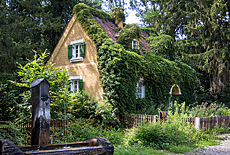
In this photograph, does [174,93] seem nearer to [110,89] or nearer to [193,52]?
[110,89]

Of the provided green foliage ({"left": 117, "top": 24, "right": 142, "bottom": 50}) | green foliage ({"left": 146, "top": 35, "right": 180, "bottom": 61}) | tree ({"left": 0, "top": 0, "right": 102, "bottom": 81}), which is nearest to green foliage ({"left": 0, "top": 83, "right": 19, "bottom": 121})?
green foliage ({"left": 117, "top": 24, "right": 142, "bottom": 50})

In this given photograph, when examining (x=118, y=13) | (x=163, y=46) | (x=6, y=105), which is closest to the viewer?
(x=6, y=105)

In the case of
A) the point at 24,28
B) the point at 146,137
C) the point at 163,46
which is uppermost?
the point at 24,28

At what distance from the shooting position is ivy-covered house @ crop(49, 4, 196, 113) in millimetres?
11859

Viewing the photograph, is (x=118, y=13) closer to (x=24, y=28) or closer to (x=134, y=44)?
(x=134, y=44)

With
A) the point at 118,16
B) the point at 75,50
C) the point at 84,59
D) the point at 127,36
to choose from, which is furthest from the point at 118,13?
the point at 84,59

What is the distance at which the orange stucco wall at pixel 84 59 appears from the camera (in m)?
13.2

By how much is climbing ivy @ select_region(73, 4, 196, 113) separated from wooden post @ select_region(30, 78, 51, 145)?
6.76m

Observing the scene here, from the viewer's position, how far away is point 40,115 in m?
4.74

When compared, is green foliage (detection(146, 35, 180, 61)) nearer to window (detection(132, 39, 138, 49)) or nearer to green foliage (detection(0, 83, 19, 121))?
window (detection(132, 39, 138, 49))

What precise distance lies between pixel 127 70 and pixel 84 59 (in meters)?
3.53

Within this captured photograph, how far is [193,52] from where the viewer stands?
2355 cm

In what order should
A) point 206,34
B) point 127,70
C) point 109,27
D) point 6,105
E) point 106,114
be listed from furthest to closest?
1. point 206,34
2. point 109,27
3. point 127,70
4. point 106,114
5. point 6,105

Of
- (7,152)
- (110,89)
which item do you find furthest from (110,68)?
(7,152)
